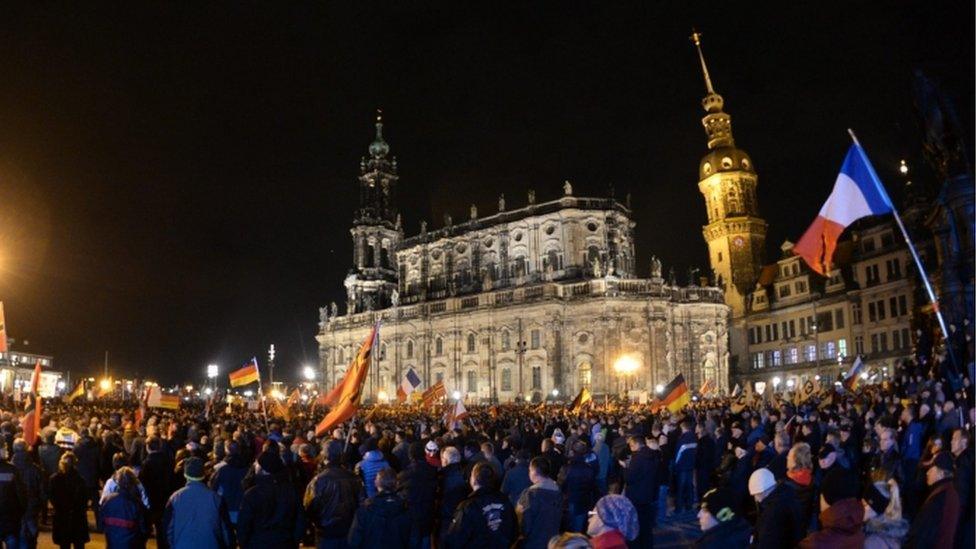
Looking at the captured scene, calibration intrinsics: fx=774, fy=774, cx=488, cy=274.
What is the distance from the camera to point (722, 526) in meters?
5.46

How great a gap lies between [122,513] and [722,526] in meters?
6.21

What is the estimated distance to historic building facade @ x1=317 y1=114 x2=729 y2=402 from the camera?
211ft

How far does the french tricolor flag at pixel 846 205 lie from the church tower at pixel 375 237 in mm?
74480

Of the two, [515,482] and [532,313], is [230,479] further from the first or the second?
[532,313]

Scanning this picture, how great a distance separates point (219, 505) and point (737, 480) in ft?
23.8

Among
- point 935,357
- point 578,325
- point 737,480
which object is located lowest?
point 737,480

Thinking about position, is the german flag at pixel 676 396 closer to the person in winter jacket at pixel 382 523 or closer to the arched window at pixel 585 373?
the person in winter jacket at pixel 382 523

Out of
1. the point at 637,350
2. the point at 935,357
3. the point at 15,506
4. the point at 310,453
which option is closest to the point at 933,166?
the point at 935,357

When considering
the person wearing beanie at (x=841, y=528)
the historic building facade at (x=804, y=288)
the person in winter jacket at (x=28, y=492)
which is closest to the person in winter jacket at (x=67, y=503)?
the person in winter jacket at (x=28, y=492)

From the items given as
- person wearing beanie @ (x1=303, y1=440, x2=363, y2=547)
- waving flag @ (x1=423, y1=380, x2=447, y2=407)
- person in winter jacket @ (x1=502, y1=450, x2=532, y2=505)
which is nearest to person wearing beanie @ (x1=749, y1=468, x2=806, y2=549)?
person in winter jacket @ (x1=502, y1=450, x2=532, y2=505)

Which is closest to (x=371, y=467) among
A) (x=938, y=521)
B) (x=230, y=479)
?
(x=230, y=479)

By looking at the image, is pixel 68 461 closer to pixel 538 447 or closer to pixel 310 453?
pixel 310 453

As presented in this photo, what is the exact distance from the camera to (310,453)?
41.6 feet

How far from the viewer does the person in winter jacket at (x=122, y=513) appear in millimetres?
8188
